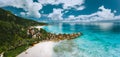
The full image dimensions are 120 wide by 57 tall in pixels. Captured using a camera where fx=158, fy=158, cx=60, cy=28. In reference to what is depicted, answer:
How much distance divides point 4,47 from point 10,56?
24.3 feet

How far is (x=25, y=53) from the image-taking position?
1706 inches

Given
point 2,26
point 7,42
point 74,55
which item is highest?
point 2,26

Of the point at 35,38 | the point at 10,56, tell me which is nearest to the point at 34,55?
the point at 10,56

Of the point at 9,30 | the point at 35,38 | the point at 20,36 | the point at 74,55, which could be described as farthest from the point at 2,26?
the point at 74,55

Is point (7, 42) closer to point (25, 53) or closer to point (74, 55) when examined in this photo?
point (25, 53)

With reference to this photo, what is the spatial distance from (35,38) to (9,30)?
10.6m

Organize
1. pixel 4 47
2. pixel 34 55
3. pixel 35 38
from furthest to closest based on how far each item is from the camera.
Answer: pixel 35 38 < pixel 4 47 < pixel 34 55

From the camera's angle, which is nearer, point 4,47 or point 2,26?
point 4,47

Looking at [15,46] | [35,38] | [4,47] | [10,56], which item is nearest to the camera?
[10,56]

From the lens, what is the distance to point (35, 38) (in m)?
64.2

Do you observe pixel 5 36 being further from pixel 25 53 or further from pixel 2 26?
pixel 25 53

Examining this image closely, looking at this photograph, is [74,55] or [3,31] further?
[3,31]

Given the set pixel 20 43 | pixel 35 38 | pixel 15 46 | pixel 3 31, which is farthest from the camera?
pixel 35 38

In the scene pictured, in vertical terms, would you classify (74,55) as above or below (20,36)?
below
